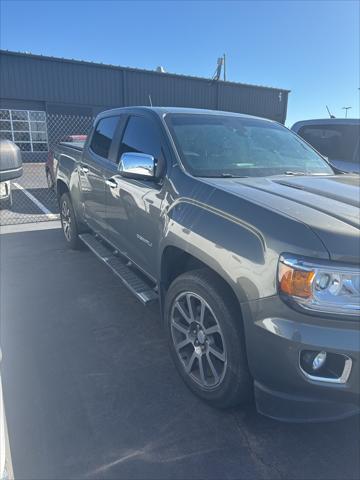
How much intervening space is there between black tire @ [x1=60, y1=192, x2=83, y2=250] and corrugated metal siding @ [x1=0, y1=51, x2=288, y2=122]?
1751 cm

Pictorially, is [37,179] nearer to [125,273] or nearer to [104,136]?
[104,136]

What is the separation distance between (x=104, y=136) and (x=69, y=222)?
176cm

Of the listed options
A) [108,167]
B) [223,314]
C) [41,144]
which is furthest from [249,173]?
[41,144]

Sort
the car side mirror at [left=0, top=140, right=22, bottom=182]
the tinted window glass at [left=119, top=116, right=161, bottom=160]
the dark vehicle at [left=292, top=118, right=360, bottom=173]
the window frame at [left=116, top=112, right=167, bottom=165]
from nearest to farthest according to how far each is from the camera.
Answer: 1. the car side mirror at [left=0, top=140, right=22, bottom=182]
2. the window frame at [left=116, top=112, right=167, bottom=165]
3. the tinted window glass at [left=119, top=116, right=161, bottom=160]
4. the dark vehicle at [left=292, top=118, right=360, bottom=173]

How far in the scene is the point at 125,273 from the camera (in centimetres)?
362

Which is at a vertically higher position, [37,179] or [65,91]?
[65,91]

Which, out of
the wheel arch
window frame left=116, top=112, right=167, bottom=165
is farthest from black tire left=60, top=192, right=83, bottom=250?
the wheel arch

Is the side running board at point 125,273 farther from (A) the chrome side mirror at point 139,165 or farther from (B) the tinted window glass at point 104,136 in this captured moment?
(B) the tinted window glass at point 104,136

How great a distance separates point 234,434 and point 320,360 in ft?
2.74

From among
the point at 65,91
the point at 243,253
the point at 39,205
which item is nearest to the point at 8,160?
the point at 243,253

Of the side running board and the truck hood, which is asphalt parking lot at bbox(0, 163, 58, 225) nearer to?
the side running board

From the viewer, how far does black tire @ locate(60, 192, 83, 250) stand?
5352mm

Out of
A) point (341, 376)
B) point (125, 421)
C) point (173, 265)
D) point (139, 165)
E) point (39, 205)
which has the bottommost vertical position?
point (125, 421)

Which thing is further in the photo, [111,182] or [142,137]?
[111,182]
